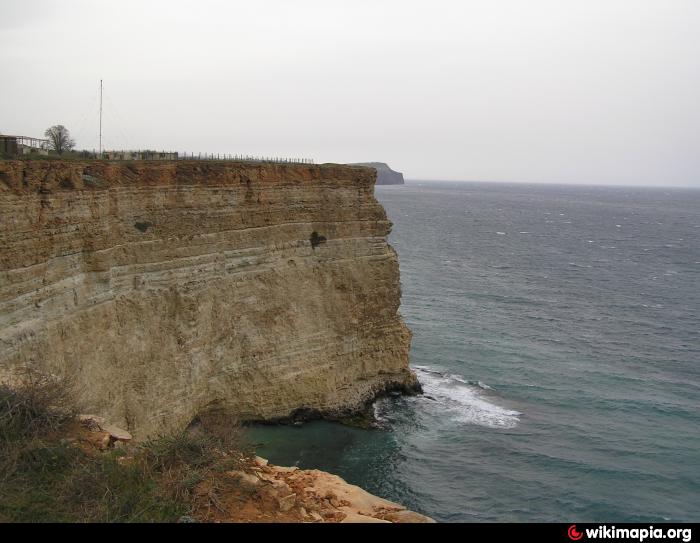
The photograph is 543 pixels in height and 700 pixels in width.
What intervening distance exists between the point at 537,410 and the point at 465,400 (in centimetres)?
373

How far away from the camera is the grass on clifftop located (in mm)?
10539

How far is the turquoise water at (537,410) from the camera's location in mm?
23359

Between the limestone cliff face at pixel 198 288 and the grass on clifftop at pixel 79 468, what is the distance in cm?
439

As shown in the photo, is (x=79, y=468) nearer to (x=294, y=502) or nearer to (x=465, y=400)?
(x=294, y=502)

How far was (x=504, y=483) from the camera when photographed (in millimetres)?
24062

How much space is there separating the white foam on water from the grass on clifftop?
18.8 meters

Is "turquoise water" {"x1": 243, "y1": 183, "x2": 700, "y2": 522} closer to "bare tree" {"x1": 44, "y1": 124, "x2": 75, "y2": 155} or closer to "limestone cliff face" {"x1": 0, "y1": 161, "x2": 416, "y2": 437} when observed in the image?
"limestone cliff face" {"x1": 0, "y1": 161, "x2": 416, "y2": 437}

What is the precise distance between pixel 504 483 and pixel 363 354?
10024 mm

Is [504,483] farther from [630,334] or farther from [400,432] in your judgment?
[630,334]
